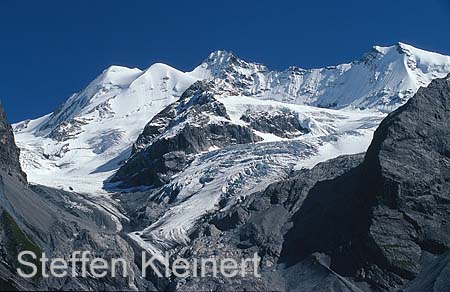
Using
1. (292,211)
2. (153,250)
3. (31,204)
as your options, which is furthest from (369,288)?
(31,204)

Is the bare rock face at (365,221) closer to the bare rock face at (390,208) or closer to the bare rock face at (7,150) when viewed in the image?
the bare rock face at (390,208)

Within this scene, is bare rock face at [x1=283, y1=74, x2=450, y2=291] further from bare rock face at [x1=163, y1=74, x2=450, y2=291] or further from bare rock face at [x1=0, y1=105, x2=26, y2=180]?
bare rock face at [x1=0, y1=105, x2=26, y2=180]

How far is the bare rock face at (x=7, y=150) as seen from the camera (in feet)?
582

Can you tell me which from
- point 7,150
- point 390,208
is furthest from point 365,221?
point 7,150

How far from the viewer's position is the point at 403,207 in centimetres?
15538

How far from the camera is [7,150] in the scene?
180 m

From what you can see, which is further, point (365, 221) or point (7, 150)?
point (7, 150)

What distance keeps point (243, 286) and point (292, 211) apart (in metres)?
33.2

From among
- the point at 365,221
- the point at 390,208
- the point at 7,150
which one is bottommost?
the point at 365,221

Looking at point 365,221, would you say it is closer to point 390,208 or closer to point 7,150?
point 390,208

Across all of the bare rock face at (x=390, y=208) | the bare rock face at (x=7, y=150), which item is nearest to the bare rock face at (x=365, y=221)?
the bare rock face at (x=390, y=208)

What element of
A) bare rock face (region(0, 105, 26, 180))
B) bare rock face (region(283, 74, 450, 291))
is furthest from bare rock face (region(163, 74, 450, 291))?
bare rock face (region(0, 105, 26, 180))

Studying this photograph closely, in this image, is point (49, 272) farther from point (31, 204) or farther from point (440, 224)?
point (440, 224)

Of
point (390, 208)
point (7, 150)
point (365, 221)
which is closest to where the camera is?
point (365, 221)
